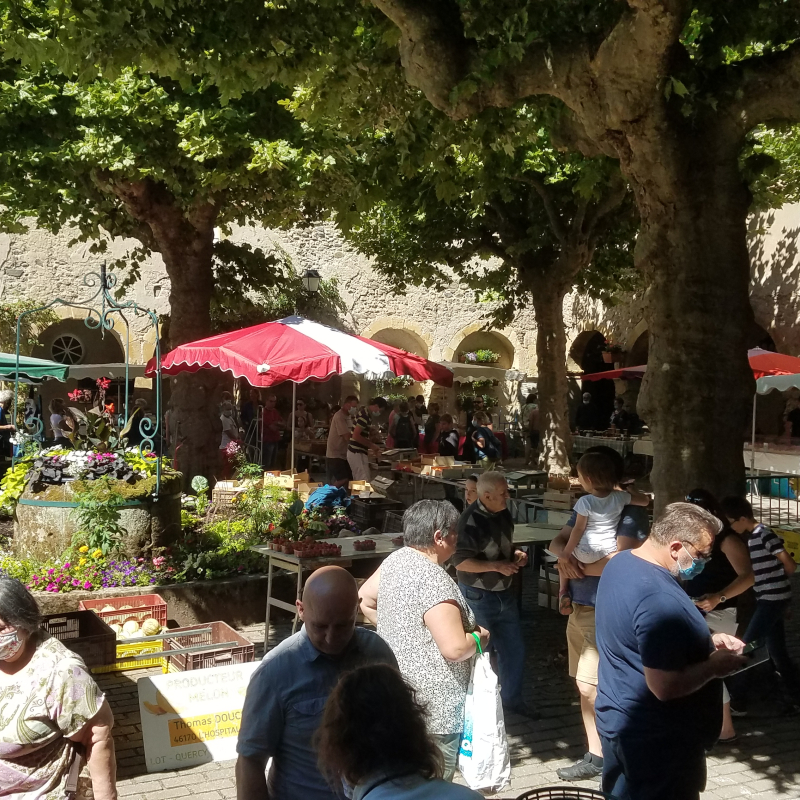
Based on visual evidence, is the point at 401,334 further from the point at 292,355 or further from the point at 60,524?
the point at 60,524

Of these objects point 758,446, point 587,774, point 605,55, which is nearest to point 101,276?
point 605,55

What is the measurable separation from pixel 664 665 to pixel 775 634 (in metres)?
3.36

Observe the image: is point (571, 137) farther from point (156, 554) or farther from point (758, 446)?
point (758, 446)

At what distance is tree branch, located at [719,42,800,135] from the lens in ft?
17.8

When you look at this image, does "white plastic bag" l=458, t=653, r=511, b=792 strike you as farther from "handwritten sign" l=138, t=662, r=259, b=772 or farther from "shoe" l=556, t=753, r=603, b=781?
"handwritten sign" l=138, t=662, r=259, b=772

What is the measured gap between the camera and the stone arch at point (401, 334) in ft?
81.7

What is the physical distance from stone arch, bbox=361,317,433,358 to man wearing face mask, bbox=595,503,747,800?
21.6 metres

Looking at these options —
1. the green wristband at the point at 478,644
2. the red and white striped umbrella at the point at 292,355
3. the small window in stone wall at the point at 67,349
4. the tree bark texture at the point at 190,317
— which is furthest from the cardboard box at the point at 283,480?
the small window in stone wall at the point at 67,349

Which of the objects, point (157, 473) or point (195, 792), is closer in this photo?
point (195, 792)

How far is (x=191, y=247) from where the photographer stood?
470 inches

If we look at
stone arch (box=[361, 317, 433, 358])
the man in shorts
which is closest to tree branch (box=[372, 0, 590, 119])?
the man in shorts

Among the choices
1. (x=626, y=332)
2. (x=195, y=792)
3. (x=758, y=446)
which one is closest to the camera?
(x=195, y=792)

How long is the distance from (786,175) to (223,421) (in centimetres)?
1152

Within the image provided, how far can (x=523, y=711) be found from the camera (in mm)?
5672
